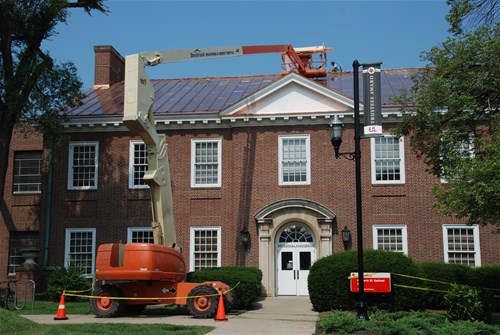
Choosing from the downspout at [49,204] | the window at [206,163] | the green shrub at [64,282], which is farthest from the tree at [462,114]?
the downspout at [49,204]

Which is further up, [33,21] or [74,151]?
[33,21]

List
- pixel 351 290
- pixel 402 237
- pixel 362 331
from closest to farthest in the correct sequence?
1. pixel 362 331
2. pixel 351 290
3. pixel 402 237

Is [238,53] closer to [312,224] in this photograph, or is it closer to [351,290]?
[312,224]

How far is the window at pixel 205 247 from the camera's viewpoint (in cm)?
2470

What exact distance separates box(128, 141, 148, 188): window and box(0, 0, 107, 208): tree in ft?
10.9

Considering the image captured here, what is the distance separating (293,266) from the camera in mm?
24312

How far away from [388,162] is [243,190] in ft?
19.1

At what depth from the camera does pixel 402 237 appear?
78.2ft

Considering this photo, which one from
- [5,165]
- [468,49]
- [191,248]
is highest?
[468,49]

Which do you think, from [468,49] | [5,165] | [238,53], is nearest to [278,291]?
[238,53]

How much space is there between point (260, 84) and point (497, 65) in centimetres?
1623

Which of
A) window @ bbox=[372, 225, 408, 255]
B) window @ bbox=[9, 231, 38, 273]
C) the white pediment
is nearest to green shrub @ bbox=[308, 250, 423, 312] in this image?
window @ bbox=[372, 225, 408, 255]

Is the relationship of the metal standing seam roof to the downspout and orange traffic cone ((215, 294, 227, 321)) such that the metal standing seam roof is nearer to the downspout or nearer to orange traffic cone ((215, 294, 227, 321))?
the downspout

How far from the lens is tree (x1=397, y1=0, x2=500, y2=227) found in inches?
552
